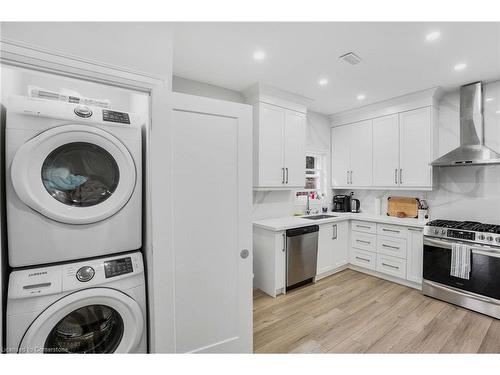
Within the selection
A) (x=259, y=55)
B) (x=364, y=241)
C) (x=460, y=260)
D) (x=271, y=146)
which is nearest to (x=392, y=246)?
(x=364, y=241)

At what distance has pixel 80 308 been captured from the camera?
4.54ft

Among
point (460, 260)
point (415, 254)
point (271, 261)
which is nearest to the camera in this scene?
point (460, 260)

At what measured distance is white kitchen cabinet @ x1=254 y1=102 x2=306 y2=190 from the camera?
3.01 meters

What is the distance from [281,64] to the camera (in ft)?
8.05

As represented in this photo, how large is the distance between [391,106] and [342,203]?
170 cm

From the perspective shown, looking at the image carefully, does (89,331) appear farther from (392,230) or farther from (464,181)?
(464,181)

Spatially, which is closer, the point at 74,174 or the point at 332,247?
the point at 74,174

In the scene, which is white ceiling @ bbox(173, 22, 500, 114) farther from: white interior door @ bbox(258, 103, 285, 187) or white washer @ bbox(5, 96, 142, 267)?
white washer @ bbox(5, 96, 142, 267)

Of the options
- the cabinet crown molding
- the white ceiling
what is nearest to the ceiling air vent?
the white ceiling

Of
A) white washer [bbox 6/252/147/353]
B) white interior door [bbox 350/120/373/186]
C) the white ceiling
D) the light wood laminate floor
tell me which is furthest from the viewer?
white interior door [bbox 350/120/373/186]

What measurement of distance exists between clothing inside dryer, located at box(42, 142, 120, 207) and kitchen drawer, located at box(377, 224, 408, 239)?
11.0ft

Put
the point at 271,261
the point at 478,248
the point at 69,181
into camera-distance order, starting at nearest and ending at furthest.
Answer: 1. the point at 69,181
2. the point at 478,248
3. the point at 271,261

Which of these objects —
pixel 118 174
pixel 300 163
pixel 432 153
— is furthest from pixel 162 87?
pixel 432 153

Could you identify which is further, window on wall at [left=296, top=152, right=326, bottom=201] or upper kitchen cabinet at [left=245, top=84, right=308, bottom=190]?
window on wall at [left=296, top=152, right=326, bottom=201]
